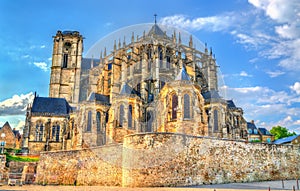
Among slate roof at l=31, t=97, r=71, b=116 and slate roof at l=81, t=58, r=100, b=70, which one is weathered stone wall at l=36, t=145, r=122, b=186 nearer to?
slate roof at l=31, t=97, r=71, b=116

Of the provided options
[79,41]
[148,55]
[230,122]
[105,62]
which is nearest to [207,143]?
[230,122]

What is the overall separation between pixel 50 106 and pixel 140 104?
14653mm

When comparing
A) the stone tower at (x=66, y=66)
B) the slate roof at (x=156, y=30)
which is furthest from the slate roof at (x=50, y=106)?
the slate roof at (x=156, y=30)

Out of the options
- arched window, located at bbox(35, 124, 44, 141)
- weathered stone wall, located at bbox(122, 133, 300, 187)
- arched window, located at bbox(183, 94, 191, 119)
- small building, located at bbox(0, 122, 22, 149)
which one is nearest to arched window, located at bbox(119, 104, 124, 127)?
arched window, located at bbox(183, 94, 191, 119)

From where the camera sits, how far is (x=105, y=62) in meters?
45.5

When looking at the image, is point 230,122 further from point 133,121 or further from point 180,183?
point 180,183

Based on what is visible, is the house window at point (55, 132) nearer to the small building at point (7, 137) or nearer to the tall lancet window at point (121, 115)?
the tall lancet window at point (121, 115)

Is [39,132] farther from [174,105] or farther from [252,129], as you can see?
[252,129]

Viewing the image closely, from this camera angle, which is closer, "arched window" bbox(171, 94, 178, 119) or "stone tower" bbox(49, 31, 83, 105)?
"arched window" bbox(171, 94, 178, 119)

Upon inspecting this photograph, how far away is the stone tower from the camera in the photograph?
50.0 meters

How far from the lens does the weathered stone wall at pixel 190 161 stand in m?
16.7

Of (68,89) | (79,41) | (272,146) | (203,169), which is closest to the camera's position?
(203,169)

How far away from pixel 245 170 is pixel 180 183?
5468 mm

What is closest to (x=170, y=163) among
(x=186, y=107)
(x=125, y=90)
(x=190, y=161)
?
(x=190, y=161)
